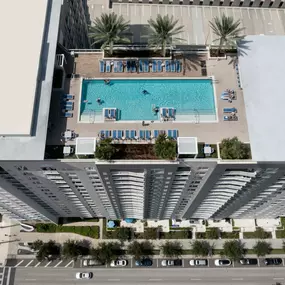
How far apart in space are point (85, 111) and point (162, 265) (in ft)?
229

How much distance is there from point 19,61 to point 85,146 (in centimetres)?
2335

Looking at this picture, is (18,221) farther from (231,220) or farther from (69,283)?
(231,220)

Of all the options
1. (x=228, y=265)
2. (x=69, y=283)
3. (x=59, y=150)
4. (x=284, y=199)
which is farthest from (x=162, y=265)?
(x=59, y=150)

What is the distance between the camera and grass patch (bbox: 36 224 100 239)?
118812 millimetres

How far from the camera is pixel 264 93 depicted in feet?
226

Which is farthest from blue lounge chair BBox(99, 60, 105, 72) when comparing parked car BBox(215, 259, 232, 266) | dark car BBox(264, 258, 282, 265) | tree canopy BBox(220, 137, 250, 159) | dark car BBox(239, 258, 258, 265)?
dark car BBox(264, 258, 282, 265)

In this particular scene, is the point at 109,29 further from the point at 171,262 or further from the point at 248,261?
the point at 248,261

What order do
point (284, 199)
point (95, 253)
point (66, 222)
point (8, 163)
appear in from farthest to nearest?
point (66, 222)
point (95, 253)
point (284, 199)
point (8, 163)

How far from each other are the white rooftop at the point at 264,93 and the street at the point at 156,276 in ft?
222

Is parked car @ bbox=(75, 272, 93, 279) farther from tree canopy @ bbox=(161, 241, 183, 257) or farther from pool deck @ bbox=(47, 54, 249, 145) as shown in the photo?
pool deck @ bbox=(47, 54, 249, 145)

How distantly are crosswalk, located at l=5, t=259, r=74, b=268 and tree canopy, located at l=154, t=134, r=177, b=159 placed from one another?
2875 inches

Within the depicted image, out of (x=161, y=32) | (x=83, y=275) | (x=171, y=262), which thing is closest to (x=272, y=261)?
(x=171, y=262)

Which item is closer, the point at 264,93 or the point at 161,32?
the point at 264,93

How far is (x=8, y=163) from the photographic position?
204 feet
